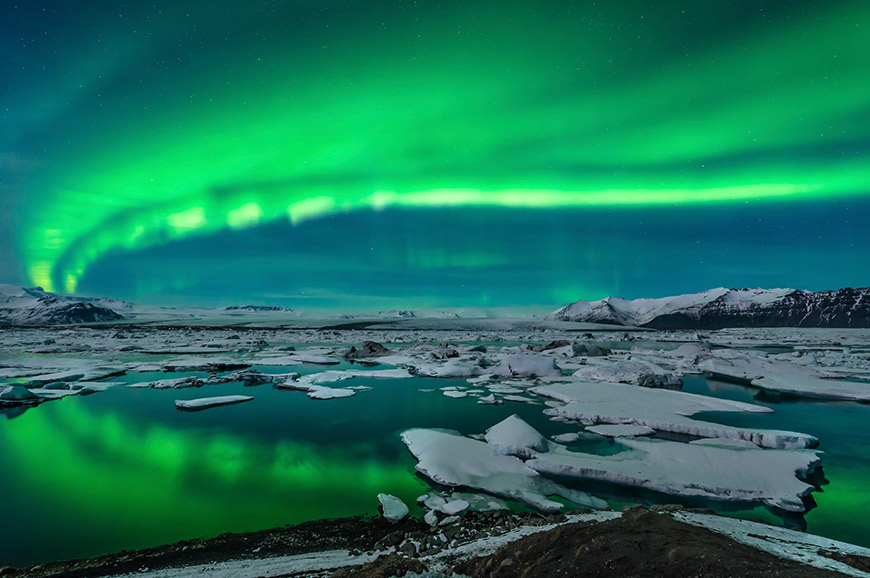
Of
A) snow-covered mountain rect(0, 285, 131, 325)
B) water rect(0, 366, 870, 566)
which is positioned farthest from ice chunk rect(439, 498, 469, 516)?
snow-covered mountain rect(0, 285, 131, 325)

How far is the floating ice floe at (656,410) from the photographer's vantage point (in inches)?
350

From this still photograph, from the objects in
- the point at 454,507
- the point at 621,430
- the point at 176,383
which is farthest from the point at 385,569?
the point at 176,383

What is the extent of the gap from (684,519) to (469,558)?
2783 mm

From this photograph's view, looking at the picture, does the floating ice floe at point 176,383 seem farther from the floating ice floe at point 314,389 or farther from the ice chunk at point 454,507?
the ice chunk at point 454,507

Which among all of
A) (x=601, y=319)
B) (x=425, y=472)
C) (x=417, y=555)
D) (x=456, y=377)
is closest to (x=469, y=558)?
(x=417, y=555)

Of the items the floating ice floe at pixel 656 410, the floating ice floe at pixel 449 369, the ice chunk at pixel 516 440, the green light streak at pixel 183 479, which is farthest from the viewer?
the floating ice floe at pixel 449 369

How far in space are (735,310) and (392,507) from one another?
187 metres

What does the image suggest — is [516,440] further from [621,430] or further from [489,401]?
[489,401]

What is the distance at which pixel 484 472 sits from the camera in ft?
24.1

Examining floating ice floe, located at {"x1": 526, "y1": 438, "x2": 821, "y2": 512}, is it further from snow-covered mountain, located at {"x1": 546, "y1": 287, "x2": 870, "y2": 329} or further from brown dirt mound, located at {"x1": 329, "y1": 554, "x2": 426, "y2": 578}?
snow-covered mountain, located at {"x1": 546, "y1": 287, "x2": 870, "y2": 329}

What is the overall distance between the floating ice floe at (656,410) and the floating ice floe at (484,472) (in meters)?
4.14

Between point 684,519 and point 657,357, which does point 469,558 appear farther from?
point 657,357

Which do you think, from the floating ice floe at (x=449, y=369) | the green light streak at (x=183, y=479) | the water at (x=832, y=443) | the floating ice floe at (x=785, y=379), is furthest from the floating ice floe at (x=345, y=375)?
the floating ice floe at (x=785, y=379)

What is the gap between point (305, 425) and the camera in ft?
39.2
